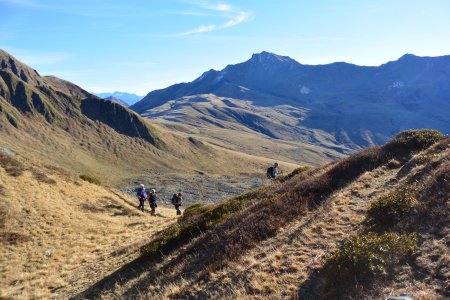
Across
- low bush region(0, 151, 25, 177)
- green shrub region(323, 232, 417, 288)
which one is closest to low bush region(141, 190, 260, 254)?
green shrub region(323, 232, 417, 288)

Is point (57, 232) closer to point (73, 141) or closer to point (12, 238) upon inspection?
point (12, 238)

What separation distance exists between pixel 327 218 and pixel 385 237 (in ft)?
11.1

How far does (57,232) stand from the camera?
25969mm

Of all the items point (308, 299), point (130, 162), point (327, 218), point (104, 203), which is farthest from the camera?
point (130, 162)

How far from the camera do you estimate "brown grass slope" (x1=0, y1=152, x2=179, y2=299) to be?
18469 mm

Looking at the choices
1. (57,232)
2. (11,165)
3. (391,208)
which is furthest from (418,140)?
(11,165)

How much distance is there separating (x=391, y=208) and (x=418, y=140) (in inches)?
454

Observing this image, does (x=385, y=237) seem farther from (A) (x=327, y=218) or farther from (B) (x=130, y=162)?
(B) (x=130, y=162)

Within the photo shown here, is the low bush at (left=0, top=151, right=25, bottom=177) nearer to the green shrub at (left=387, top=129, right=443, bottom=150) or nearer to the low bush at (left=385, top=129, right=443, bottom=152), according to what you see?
the low bush at (left=385, top=129, right=443, bottom=152)

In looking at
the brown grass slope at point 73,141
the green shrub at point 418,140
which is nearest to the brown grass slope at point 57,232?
the green shrub at point 418,140

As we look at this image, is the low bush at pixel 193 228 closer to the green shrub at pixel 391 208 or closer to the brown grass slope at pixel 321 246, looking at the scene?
the brown grass slope at pixel 321 246

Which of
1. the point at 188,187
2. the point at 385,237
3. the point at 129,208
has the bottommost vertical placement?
the point at 188,187

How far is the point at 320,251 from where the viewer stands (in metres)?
11.6

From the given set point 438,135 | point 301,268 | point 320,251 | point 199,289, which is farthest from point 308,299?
point 438,135
